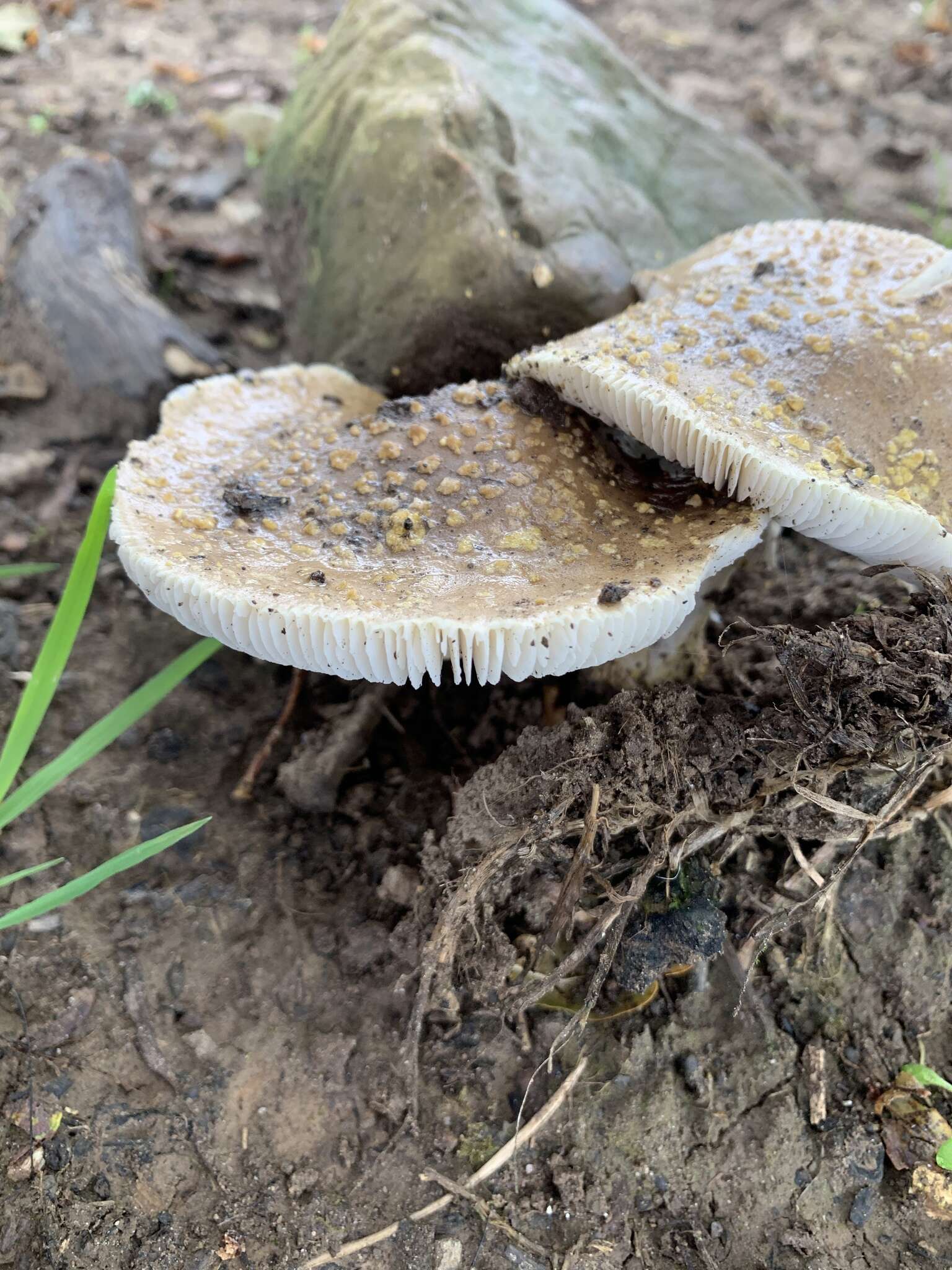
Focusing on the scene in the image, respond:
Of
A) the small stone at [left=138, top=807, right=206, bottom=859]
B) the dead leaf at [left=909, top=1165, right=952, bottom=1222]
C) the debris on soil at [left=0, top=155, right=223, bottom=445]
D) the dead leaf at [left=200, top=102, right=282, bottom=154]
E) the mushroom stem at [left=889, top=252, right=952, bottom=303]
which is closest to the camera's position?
the dead leaf at [left=909, top=1165, right=952, bottom=1222]

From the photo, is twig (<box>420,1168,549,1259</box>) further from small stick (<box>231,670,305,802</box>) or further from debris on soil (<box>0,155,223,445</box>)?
debris on soil (<box>0,155,223,445</box>)

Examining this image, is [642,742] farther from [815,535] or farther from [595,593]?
[815,535]

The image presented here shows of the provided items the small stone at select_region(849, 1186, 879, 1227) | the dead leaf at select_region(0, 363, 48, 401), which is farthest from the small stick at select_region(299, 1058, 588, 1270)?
the dead leaf at select_region(0, 363, 48, 401)

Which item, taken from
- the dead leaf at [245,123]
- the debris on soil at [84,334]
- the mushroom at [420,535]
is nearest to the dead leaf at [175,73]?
the dead leaf at [245,123]

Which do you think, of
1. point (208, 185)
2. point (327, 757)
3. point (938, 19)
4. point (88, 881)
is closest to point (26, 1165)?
point (88, 881)

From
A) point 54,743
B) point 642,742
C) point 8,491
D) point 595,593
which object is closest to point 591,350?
point 595,593

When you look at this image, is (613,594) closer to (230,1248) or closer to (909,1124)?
(909,1124)
